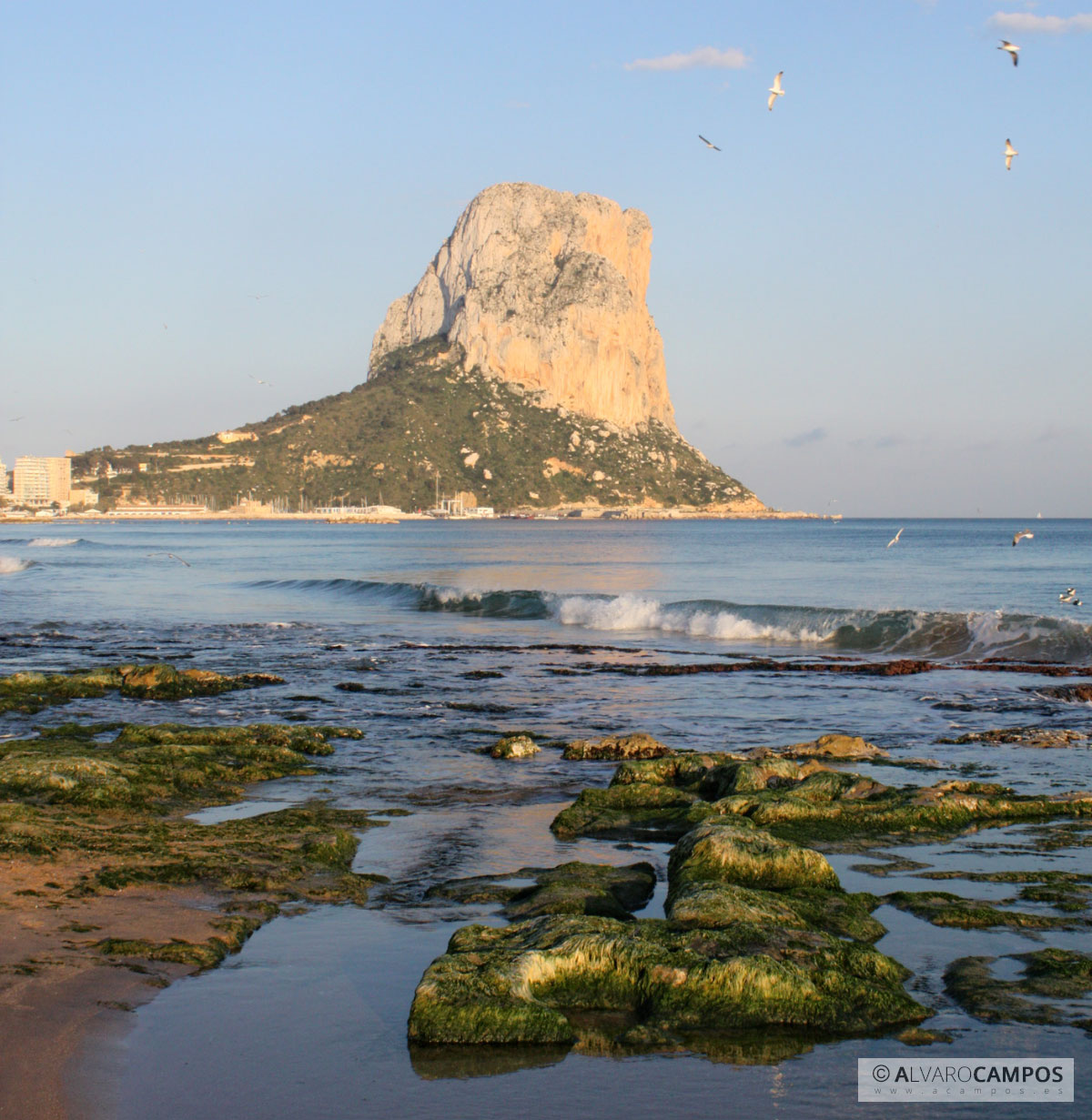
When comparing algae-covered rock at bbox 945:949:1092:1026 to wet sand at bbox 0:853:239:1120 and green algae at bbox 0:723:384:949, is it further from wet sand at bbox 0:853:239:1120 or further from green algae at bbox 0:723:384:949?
wet sand at bbox 0:853:239:1120

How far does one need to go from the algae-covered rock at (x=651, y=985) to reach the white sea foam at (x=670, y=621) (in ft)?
71.7

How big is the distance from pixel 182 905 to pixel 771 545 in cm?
8715

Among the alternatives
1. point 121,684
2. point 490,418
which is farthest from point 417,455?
point 121,684

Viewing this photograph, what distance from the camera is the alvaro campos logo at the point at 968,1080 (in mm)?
4738

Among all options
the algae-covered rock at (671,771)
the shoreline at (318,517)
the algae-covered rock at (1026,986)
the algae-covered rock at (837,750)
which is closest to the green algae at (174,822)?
the algae-covered rock at (671,771)

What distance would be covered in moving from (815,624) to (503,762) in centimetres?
1801

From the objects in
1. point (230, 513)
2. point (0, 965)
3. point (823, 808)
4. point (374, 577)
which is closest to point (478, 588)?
point (374, 577)

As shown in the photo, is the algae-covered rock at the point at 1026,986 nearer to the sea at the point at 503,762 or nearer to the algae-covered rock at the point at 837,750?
the sea at the point at 503,762

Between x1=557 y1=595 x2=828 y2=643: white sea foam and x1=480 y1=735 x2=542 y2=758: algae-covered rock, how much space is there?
52.0 ft

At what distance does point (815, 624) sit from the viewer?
28422 millimetres

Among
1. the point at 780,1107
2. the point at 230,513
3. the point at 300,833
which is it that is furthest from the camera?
the point at 230,513

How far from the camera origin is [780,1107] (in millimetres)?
4641

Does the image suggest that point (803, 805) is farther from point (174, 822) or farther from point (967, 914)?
point (174, 822)

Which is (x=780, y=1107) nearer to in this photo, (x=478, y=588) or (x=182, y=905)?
(x=182, y=905)
